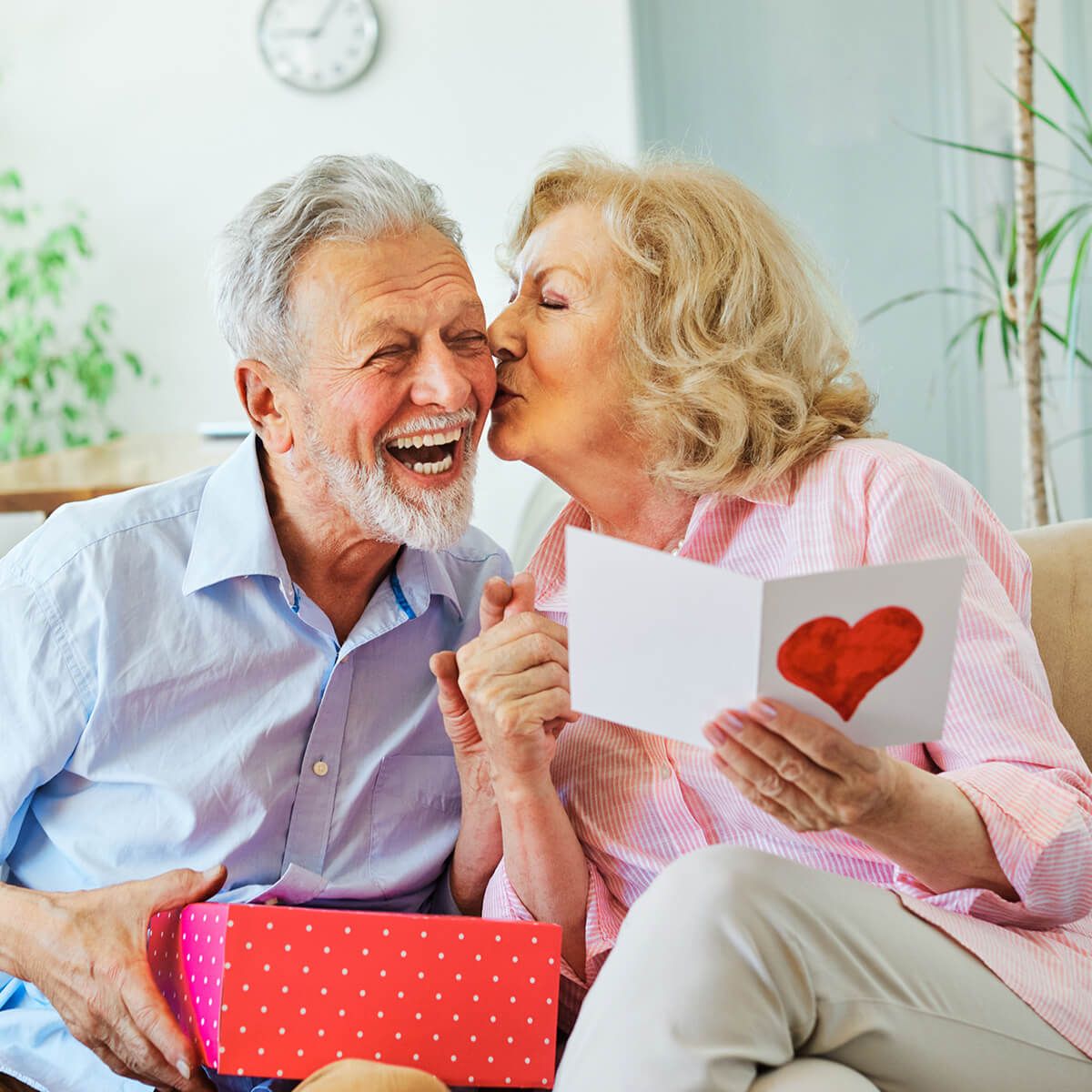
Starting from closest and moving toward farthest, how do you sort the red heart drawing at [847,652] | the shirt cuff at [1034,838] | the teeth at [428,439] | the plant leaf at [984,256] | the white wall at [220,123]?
the red heart drawing at [847,652] → the shirt cuff at [1034,838] → the teeth at [428,439] → the plant leaf at [984,256] → the white wall at [220,123]

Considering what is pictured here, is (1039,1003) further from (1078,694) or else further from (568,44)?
(568,44)

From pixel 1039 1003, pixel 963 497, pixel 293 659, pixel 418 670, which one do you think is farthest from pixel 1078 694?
pixel 293 659

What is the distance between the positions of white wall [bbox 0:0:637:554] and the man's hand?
3.08 meters

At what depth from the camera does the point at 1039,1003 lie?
3.82 feet

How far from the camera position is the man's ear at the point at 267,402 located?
5.24 ft

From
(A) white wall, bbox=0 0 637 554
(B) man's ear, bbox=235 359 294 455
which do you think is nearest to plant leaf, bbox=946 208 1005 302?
(A) white wall, bbox=0 0 637 554

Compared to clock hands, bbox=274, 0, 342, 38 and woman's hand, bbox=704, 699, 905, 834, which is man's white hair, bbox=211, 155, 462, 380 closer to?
woman's hand, bbox=704, 699, 905, 834

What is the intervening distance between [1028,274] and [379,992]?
6.89 feet

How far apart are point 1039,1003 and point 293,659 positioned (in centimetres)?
87

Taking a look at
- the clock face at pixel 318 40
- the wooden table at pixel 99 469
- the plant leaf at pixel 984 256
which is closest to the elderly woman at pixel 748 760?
the wooden table at pixel 99 469

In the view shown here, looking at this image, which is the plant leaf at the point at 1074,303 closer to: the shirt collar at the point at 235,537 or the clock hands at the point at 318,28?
the shirt collar at the point at 235,537

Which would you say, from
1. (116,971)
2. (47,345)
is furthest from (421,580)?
(47,345)

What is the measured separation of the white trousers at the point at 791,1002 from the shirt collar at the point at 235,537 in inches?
24.7

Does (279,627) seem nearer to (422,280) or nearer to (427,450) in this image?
(427,450)
